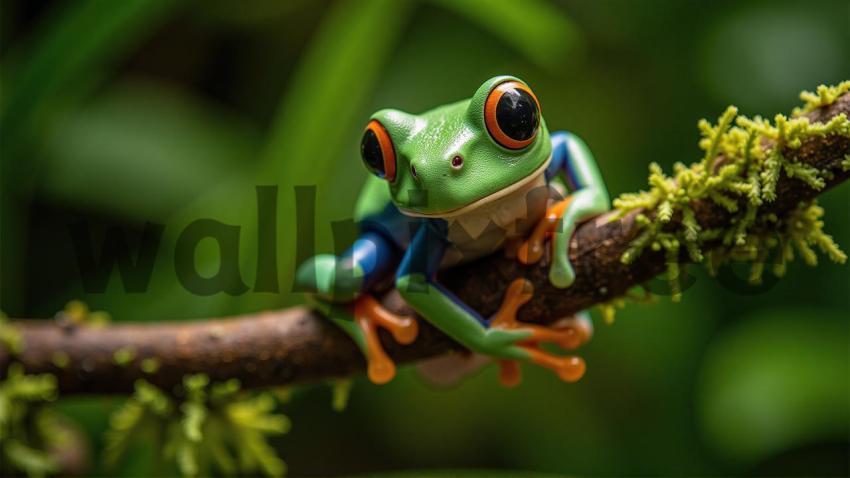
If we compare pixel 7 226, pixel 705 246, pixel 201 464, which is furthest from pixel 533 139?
pixel 7 226

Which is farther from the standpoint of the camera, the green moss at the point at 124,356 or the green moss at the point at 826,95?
the green moss at the point at 124,356

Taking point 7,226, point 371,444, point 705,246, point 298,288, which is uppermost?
point 705,246

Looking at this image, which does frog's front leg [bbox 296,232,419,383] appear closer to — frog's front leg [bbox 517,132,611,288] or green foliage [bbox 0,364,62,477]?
frog's front leg [bbox 517,132,611,288]

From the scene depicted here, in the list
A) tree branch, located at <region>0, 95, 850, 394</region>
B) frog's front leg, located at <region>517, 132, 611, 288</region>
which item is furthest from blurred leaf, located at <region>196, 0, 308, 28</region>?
frog's front leg, located at <region>517, 132, 611, 288</region>

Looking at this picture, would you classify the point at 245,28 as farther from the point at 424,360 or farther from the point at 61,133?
the point at 424,360

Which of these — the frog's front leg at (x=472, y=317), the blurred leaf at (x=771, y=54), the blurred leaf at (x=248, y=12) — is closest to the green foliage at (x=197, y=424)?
the frog's front leg at (x=472, y=317)

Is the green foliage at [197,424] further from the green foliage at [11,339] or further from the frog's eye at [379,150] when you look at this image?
the frog's eye at [379,150]
